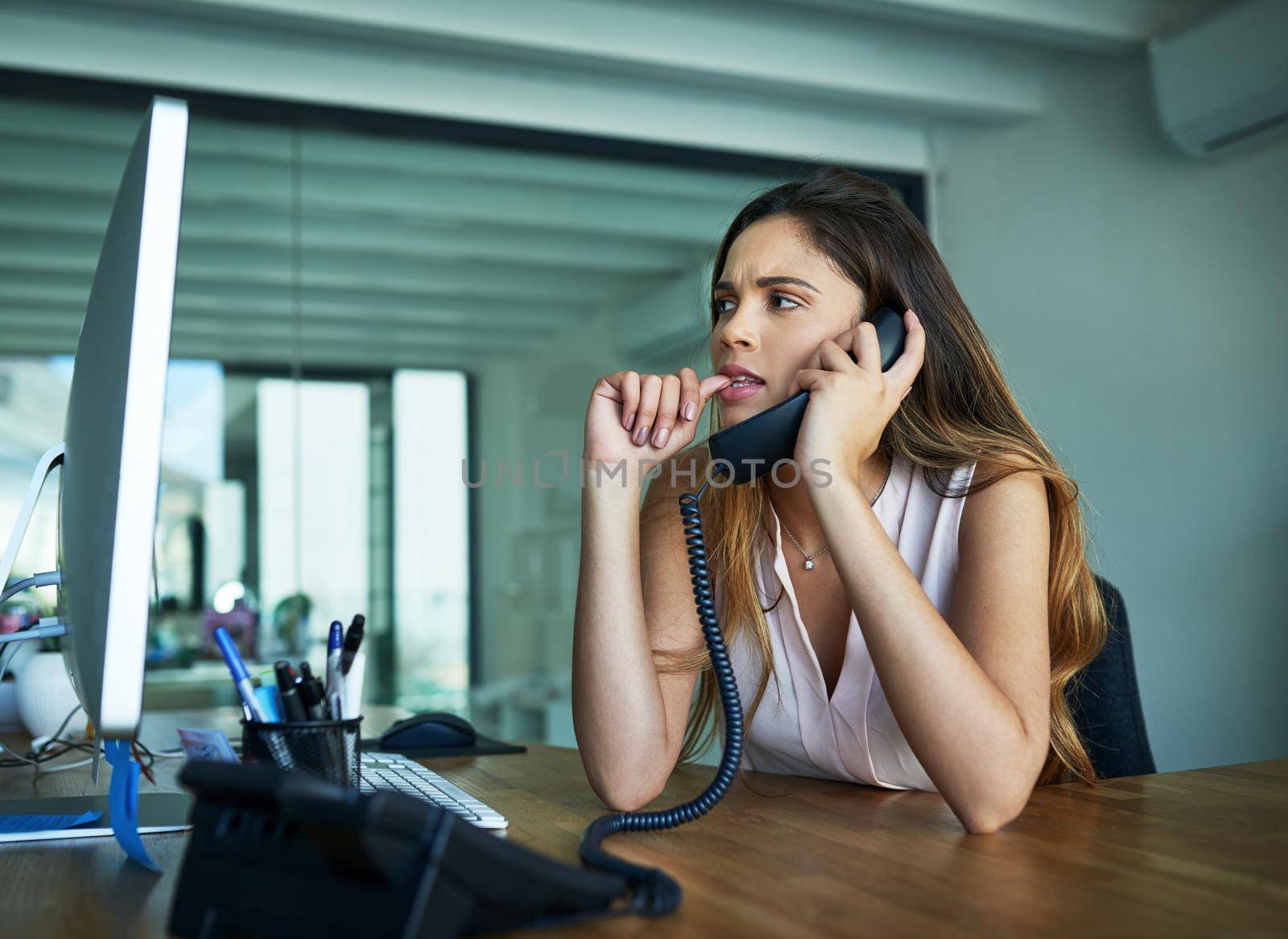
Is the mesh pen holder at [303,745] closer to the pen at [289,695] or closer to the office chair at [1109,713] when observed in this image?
the pen at [289,695]

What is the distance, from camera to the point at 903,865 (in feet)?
2.69

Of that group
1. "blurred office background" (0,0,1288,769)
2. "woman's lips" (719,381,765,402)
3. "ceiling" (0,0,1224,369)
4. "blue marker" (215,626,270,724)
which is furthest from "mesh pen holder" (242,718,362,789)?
"ceiling" (0,0,1224,369)

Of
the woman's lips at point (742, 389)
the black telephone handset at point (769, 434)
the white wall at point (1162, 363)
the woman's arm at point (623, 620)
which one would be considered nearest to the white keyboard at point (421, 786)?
the woman's arm at point (623, 620)

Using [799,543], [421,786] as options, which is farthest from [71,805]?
[799,543]

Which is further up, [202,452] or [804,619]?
[202,452]

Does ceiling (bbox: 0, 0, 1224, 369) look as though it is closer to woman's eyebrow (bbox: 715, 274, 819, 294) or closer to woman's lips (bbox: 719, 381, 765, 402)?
woman's eyebrow (bbox: 715, 274, 819, 294)

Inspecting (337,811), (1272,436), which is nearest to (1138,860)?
(337,811)

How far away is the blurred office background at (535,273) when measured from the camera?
2.97m

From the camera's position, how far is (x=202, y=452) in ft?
10.5

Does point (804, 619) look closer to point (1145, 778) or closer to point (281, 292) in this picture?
point (1145, 778)

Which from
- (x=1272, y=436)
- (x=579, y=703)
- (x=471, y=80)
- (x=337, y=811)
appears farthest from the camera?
(x=471, y=80)

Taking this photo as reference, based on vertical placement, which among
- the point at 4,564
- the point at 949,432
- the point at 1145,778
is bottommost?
the point at 1145,778

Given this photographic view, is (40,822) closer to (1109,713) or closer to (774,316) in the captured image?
(774,316)

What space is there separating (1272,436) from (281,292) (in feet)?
9.10
